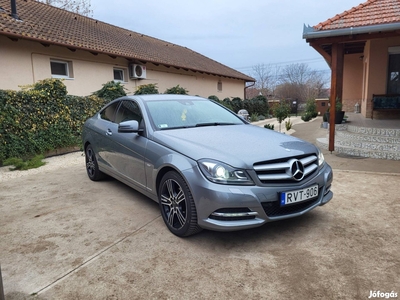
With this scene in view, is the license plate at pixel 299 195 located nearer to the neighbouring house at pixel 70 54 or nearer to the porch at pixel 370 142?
the porch at pixel 370 142

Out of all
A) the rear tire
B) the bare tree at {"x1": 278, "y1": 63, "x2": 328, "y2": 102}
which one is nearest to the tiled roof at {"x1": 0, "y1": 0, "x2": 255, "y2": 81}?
the rear tire

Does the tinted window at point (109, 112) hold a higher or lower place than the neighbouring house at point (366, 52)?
lower

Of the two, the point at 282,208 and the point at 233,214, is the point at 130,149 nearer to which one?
the point at 233,214

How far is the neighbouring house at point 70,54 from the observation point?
8.85 metres

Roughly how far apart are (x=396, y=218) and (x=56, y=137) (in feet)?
25.1

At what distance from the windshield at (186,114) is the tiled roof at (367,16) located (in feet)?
14.0

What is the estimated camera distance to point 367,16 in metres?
6.90

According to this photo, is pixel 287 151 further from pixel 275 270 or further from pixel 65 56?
pixel 65 56

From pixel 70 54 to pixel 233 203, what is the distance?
1002 cm

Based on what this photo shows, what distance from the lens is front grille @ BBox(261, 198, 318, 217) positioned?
2.69 m

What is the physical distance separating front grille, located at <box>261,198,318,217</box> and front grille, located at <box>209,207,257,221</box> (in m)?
0.15

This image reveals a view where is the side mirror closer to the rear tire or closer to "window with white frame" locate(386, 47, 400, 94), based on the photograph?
the rear tire

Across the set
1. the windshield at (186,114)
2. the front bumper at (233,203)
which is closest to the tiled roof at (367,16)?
the windshield at (186,114)

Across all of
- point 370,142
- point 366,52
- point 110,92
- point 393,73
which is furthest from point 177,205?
point 366,52
